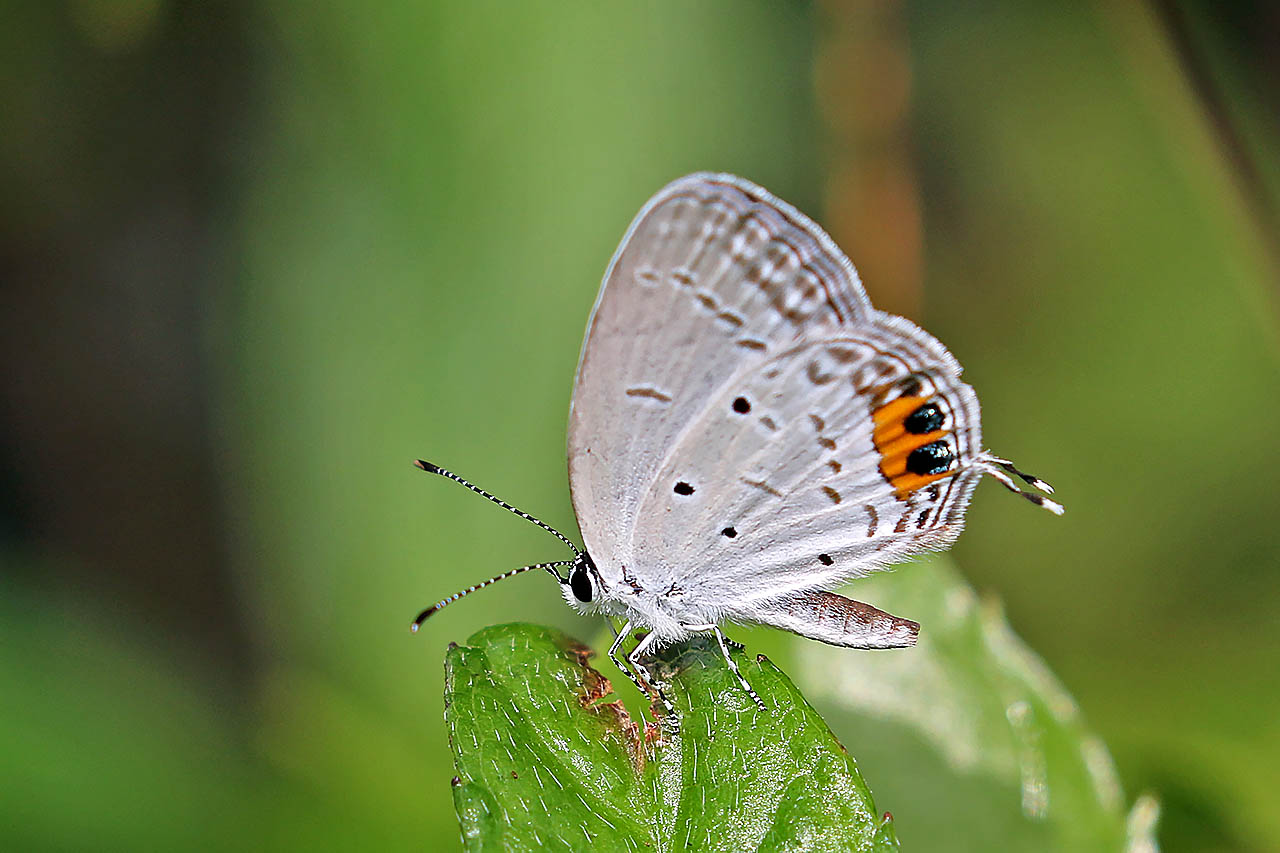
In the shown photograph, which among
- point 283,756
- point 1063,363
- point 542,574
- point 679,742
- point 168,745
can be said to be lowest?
point 1063,363

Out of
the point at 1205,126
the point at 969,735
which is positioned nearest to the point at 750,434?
the point at 969,735

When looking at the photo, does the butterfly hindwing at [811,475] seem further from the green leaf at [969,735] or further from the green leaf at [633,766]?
the green leaf at [633,766]

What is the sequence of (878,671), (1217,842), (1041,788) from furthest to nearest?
1. (1217,842)
2. (878,671)
3. (1041,788)

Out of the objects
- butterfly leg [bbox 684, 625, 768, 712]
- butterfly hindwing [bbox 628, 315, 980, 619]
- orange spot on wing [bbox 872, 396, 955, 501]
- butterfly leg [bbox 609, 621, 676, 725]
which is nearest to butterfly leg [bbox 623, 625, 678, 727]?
butterfly leg [bbox 609, 621, 676, 725]

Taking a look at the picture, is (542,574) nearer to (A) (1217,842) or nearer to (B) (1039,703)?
(B) (1039,703)

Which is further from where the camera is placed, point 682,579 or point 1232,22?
point 1232,22

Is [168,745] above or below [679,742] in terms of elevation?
below

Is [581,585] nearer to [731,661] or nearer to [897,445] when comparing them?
[731,661]

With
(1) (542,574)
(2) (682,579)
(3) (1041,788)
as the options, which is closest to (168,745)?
(1) (542,574)
